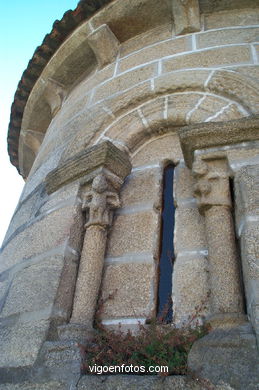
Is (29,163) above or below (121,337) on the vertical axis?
above

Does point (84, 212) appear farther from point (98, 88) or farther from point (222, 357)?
point (98, 88)

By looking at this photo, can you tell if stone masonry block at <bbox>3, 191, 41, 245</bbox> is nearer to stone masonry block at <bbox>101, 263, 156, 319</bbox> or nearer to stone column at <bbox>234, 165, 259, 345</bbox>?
stone masonry block at <bbox>101, 263, 156, 319</bbox>

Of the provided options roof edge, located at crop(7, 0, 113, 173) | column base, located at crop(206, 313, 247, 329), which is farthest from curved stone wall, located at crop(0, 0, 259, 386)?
column base, located at crop(206, 313, 247, 329)

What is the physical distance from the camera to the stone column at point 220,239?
5.86 ft

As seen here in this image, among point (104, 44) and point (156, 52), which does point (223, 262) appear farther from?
point (104, 44)

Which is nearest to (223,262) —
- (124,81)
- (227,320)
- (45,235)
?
(227,320)

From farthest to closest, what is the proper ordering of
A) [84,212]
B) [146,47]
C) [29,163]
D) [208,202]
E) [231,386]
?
1. [29,163]
2. [146,47]
3. [84,212]
4. [208,202]
5. [231,386]

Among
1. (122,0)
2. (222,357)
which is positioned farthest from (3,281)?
(122,0)

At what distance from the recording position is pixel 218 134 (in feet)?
7.63

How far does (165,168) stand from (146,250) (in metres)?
0.76

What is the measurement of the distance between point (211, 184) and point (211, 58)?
1478 mm

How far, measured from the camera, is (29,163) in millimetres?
5508

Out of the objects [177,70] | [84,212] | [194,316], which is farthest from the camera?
[177,70]

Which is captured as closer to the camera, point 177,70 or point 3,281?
point 3,281
